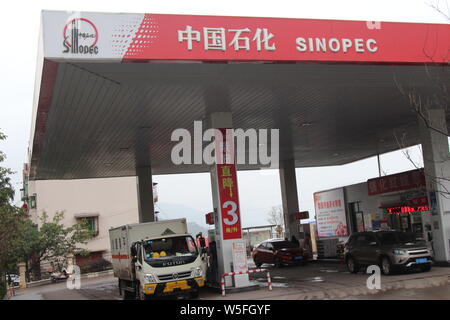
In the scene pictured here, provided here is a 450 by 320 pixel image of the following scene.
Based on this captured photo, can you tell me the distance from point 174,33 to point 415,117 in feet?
44.2

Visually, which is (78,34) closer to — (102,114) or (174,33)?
(174,33)

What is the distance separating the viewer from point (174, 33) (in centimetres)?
1221

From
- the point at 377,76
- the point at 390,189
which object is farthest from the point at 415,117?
the point at 377,76

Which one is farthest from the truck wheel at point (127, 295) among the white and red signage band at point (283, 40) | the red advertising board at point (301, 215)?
the red advertising board at point (301, 215)

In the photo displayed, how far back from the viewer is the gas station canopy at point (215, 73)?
38.9ft

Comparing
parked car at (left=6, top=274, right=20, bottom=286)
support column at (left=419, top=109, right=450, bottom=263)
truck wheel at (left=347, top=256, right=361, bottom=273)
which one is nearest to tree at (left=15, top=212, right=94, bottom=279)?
parked car at (left=6, top=274, right=20, bottom=286)

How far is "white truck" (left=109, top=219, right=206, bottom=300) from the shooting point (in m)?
15.1

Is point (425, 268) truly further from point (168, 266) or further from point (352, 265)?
point (168, 266)

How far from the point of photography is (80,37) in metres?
11.4

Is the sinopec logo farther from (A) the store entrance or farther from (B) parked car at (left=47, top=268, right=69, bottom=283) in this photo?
(B) parked car at (left=47, top=268, right=69, bottom=283)

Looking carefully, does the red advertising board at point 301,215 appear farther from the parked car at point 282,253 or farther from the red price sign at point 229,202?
the red price sign at point 229,202

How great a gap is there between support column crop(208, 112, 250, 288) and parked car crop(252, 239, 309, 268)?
413 inches

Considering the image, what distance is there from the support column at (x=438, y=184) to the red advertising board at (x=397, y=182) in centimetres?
216

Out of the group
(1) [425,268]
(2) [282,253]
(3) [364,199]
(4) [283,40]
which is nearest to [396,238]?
(1) [425,268]
